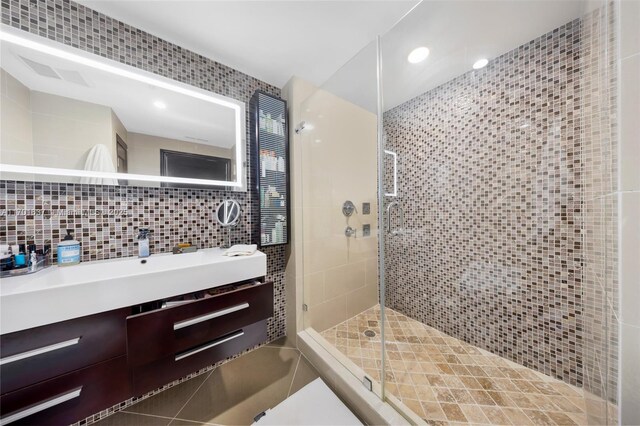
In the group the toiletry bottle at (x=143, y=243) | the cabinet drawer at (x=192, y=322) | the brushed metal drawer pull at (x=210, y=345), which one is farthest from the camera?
the toiletry bottle at (x=143, y=243)

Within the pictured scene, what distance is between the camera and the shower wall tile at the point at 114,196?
942mm

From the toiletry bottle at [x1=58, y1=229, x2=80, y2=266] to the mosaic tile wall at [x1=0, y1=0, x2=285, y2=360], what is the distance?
6 cm

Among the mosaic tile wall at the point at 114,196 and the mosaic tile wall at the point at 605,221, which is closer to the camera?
the mosaic tile wall at the point at 605,221

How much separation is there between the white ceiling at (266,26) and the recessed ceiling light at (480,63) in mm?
710

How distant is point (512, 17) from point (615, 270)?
149 cm

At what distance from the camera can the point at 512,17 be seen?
3.75 ft

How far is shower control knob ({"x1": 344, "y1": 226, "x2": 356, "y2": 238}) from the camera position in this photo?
187cm

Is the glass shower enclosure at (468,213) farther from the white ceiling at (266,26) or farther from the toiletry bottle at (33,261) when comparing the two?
the toiletry bottle at (33,261)

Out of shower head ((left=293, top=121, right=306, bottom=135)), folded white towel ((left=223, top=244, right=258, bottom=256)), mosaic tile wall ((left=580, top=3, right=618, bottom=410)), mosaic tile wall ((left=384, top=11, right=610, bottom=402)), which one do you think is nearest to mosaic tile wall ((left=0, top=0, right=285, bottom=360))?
folded white towel ((left=223, top=244, right=258, bottom=256))

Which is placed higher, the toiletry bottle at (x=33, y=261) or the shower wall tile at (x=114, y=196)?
the shower wall tile at (x=114, y=196)

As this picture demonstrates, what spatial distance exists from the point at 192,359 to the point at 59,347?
46 cm

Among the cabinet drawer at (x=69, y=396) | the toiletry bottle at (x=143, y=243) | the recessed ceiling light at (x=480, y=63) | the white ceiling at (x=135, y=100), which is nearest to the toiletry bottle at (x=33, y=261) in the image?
the toiletry bottle at (x=143, y=243)

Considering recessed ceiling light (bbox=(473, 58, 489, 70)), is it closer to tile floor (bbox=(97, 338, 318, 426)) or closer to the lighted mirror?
the lighted mirror

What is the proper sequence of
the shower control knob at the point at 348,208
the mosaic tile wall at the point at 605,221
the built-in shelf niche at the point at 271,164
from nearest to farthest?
the mosaic tile wall at the point at 605,221
the built-in shelf niche at the point at 271,164
the shower control knob at the point at 348,208
